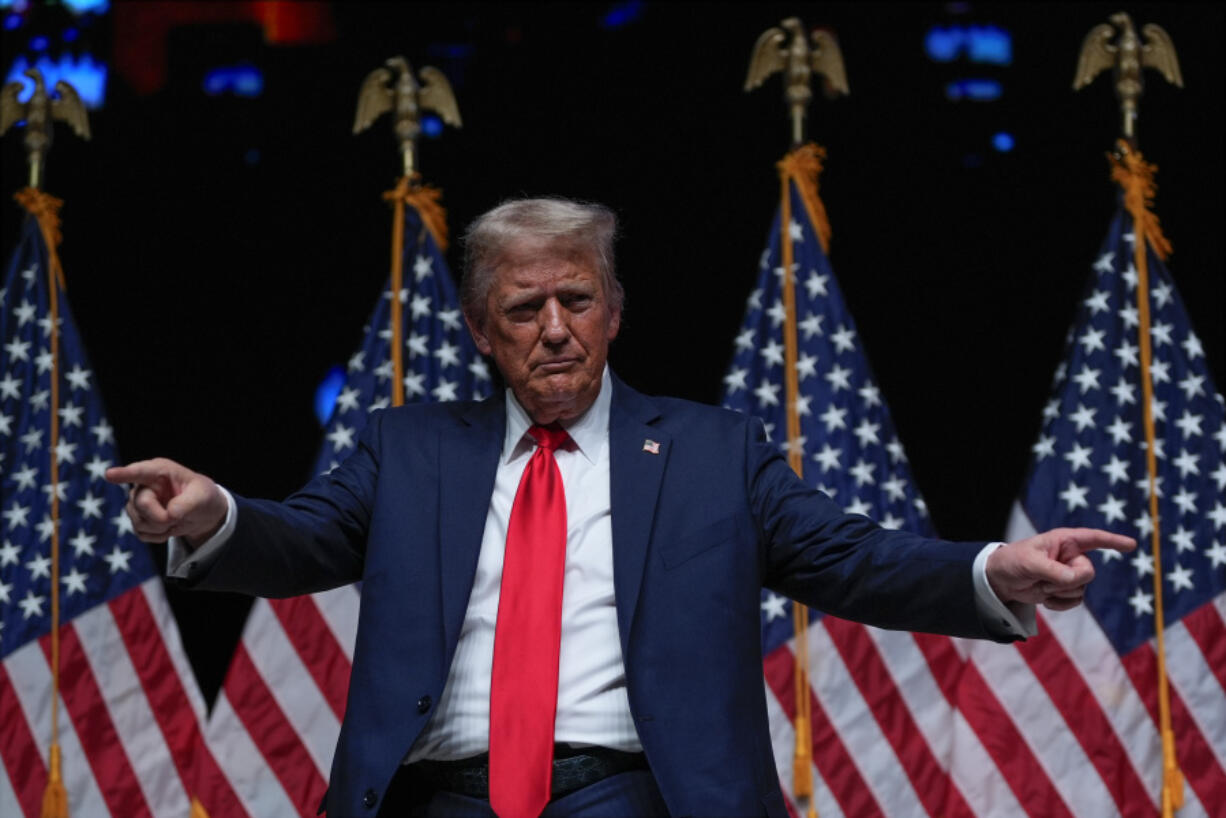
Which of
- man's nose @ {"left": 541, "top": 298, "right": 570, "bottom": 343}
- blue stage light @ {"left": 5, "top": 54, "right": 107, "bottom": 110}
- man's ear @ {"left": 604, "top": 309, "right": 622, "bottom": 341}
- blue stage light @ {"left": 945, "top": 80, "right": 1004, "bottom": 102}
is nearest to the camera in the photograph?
man's nose @ {"left": 541, "top": 298, "right": 570, "bottom": 343}

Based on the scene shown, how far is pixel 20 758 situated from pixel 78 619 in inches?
14.2

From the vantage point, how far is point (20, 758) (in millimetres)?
3764

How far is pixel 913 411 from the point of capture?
4293 mm

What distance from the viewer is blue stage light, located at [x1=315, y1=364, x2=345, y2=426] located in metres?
4.59

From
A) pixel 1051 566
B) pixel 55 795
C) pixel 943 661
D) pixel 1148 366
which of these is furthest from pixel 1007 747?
pixel 55 795

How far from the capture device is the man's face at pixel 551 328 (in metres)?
2.07

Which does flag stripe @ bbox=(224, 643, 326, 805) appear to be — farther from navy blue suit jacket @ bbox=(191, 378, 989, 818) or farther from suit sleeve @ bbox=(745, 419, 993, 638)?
suit sleeve @ bbox=(745, 419, 993, 638)

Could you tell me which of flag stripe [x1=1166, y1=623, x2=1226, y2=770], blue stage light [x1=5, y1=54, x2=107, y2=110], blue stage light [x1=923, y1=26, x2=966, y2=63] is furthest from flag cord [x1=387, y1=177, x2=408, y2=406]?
flag stripe [x1=1166, y1=623, x2=1226, y2=770]

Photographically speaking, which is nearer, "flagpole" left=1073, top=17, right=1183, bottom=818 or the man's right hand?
the man's right hand

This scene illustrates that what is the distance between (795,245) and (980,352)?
0.68 m

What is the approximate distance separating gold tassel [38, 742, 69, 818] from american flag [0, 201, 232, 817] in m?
0.06

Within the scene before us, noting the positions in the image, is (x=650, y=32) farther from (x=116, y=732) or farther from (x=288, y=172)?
(x=116, y=732)

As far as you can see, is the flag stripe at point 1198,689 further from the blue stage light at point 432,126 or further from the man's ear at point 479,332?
the blue stage light at point 432,126

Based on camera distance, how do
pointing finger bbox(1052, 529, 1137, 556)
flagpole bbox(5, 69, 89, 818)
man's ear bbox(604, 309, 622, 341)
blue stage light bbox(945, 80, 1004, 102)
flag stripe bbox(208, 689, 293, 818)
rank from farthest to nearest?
blue stage light bbox(945, 80, 1004, 102) → flagpole bbox(5, 69, 89, 818) → flag stripe bbox(208, 689, 293, 818) → man's ear bbox(604, 309, 622, 341) → pointing finger bbox(1052, 529, 1137, 556)
